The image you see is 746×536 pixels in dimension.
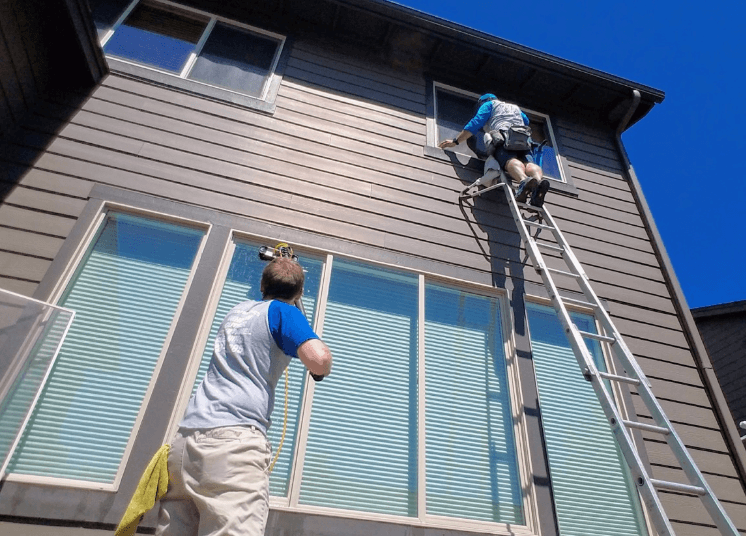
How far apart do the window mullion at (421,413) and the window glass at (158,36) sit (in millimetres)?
3178

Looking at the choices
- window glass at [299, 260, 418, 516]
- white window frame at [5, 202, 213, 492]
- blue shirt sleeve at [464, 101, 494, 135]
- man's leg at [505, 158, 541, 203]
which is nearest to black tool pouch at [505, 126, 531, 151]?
man's leg at [505, 158, 541, 203]

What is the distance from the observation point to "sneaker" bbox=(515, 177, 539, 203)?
4.08 m

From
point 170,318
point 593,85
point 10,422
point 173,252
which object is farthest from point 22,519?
point 593,85

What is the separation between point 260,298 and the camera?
3334 mm

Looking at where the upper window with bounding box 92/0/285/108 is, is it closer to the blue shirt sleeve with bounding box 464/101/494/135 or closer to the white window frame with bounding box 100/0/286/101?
the white window frame with bounding box 100/0/286/101

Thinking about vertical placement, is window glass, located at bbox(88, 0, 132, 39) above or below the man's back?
above

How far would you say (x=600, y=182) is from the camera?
5.25m

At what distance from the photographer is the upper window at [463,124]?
5066 mm

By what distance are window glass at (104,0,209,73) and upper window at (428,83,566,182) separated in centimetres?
257

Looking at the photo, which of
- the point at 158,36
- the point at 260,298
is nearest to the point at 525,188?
the point at 260,298

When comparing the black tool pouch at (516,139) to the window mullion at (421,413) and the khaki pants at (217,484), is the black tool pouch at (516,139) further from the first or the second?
the khaki pants at (217,484)

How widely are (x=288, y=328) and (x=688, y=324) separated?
3.88 meters

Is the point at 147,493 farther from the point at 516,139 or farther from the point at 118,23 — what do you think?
the point at 118,23

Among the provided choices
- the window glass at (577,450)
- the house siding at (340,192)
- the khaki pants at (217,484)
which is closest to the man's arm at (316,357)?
the khaki pants at (217,484)
